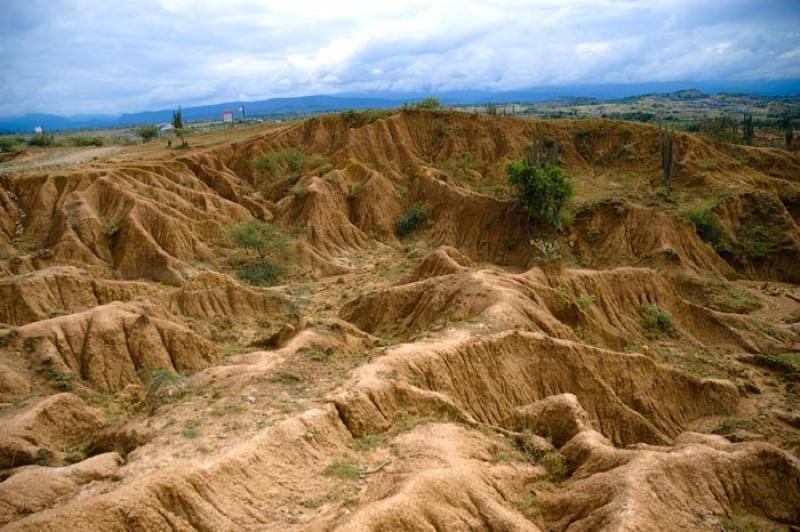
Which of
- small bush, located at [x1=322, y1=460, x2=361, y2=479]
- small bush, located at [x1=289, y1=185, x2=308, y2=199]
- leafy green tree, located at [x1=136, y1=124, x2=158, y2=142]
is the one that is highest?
leafy green tree, located at [x1=136, y1=124, x2=158, y2=142]

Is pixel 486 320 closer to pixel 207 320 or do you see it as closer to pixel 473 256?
pixel 207 320

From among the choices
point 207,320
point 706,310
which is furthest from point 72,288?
point 706,310

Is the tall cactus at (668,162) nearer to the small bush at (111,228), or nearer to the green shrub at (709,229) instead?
the green shrub at (709,229)

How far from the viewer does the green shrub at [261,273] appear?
136ft

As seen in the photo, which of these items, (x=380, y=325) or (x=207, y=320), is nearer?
(x=380, y=325)

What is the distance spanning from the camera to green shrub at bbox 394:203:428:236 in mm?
52375

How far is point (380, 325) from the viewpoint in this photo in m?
29.3

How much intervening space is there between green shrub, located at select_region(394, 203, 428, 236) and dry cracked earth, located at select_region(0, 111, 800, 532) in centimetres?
88

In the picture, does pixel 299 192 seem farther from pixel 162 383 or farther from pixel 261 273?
pixel 162 383

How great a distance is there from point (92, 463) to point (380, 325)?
1584cm

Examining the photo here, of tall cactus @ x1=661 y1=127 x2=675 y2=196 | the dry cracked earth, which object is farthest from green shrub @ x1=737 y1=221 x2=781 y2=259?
tall cactus @ x1=661 y1=127 x2=675 y2=196

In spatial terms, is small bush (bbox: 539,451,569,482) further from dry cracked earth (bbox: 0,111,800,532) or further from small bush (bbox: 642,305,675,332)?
small bush (bbox: 642,305,675,332)

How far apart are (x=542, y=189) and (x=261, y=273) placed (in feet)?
70.5

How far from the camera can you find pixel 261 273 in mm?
41906
